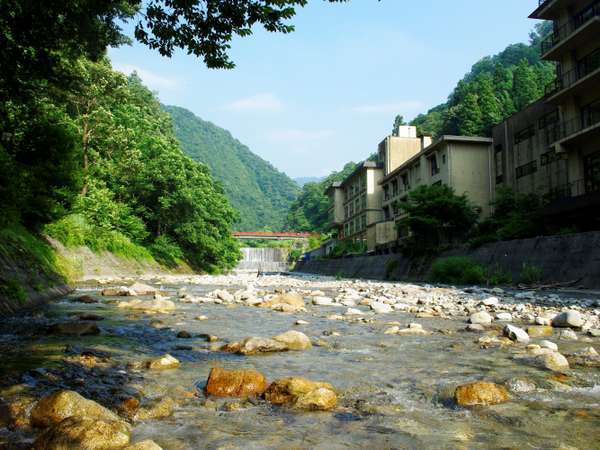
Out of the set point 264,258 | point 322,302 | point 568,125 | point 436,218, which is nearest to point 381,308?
point 322,302

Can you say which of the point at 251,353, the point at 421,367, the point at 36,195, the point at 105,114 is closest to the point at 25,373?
the point at 251,353

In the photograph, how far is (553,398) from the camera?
166 inches

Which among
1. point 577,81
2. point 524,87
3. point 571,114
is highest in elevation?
point 524,87

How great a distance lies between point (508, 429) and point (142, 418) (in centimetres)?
284

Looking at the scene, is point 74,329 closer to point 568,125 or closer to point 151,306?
point 151,306

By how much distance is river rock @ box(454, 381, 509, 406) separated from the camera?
4066 mm

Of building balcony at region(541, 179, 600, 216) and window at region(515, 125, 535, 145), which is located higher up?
window at region(515, 125, 535, 145)

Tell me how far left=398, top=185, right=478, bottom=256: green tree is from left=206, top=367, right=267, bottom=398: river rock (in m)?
24.8

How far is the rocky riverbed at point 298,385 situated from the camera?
10.8 ft

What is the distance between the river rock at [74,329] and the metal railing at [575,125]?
2417cm

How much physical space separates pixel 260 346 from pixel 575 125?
2516cm

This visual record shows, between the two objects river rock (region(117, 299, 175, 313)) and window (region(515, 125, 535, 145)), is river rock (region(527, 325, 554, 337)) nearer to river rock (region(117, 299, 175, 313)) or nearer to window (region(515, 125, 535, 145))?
river rock (region(117, 299, 175, 313))

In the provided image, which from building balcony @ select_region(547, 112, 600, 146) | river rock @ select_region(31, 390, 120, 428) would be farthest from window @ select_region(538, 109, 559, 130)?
river rock @ select_region(31, 390, 120, 428)

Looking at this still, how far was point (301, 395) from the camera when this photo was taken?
160 inches
